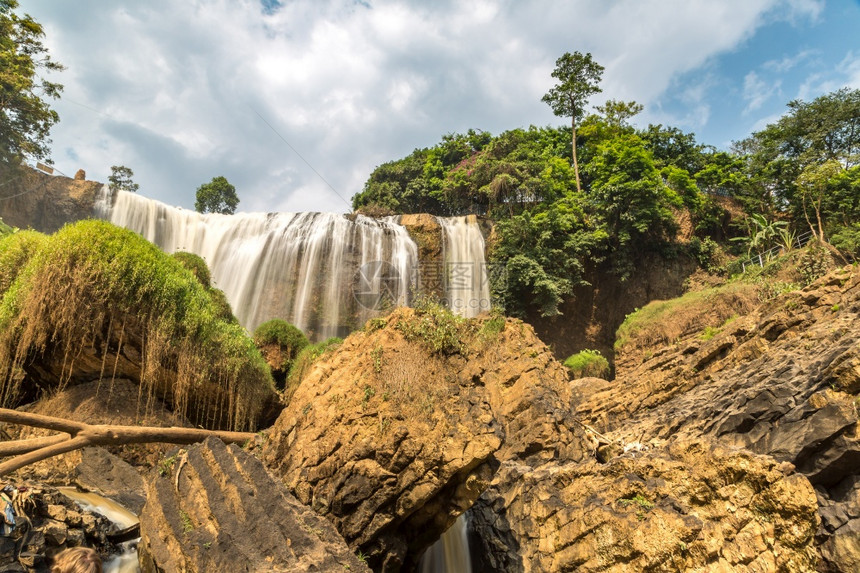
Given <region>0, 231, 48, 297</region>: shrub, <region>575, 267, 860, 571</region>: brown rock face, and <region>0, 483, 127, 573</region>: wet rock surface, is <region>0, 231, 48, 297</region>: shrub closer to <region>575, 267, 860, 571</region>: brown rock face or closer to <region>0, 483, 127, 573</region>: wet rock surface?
<region>0, 483, 127, 573</region>: wet rock surface

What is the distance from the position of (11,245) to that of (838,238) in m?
26.2

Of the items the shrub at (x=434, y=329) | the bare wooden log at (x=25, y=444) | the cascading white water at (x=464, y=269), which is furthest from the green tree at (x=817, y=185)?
the bare wooden log at (x=25, y=444)

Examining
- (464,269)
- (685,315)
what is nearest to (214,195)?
(464,269)

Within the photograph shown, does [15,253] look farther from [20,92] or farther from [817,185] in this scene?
[817,185]

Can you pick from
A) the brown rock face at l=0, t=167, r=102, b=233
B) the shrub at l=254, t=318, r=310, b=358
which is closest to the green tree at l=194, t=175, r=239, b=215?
the brown rock face at l=0, t=167, r=102, b=233

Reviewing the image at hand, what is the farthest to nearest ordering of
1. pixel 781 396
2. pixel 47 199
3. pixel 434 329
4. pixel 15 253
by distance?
pixel 47 199, pixel 15 253, pixel 781 396, pixel 434 329

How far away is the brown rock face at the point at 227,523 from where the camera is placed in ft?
12.9

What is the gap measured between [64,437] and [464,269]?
18.5 m

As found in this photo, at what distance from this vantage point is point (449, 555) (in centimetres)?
716

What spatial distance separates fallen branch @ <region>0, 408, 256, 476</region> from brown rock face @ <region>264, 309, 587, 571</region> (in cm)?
127

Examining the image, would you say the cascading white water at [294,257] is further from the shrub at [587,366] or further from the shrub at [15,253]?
the shrub at [15,253]

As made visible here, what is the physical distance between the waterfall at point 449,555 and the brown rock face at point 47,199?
73.6 feet

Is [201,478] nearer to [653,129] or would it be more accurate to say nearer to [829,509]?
[829,509]

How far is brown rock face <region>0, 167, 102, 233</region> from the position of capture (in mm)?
20828
